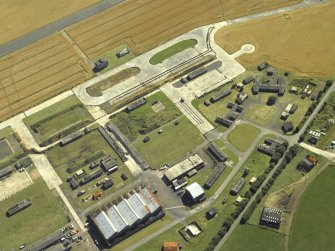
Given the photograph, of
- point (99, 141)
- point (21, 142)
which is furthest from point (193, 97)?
point (21, 142)

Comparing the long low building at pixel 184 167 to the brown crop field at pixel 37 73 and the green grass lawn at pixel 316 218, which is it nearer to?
the green grass lawn at pixel 316 218

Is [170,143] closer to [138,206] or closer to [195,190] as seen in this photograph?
[195,190]

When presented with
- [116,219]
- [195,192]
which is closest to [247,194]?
[195,192]

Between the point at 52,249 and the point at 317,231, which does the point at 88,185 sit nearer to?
the point at 52,249

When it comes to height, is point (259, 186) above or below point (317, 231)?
above

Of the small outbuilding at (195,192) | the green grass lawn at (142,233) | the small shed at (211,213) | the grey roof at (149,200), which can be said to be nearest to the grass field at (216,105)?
the small outbuilding at (195,192)

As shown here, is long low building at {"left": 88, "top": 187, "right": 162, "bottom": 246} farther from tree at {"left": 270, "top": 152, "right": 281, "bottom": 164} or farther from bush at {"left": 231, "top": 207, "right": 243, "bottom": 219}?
tree at {"left": 270, "top": 152, "right": 281, "bottom": 164}
